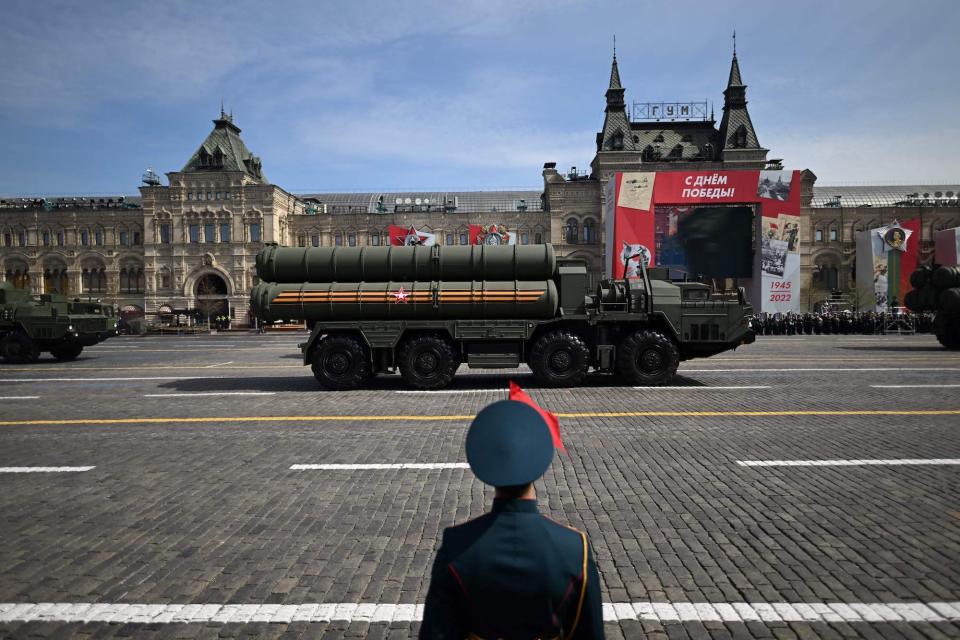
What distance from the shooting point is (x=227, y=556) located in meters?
4.80

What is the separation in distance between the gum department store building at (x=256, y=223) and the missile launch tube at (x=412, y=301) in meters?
51.7

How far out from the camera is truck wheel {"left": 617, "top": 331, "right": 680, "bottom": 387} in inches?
527

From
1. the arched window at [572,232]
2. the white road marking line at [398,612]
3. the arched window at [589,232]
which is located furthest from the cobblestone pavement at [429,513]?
the arched window at [572,232]

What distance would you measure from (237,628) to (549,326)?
10380 mm

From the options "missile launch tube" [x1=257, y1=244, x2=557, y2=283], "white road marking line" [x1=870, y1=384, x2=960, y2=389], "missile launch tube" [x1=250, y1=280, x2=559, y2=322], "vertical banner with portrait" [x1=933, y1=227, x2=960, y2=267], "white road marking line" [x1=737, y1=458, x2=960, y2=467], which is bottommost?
"white road marking line" [x1=870, y1=384, x2=960, y2=389]

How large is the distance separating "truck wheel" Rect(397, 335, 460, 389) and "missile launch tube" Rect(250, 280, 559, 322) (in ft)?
2.06

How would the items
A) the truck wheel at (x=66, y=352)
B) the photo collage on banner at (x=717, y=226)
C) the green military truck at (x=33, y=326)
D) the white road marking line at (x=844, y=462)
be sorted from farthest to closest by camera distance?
1. the photo collage on banner at (x=717, y=226)
2. the truck wheel at (x=66, y=352)
3. the green military truck at (x=33, y=326)
4. the white road marking line at (x=844, y=462)

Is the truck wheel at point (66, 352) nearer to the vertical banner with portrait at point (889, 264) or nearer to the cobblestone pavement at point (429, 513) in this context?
the cobblestone pavement at point (429, 513)

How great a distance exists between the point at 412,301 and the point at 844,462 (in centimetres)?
876

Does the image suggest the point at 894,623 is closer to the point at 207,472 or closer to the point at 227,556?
the point at 227,556

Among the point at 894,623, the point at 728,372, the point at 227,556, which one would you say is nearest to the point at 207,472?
the point at 227,556

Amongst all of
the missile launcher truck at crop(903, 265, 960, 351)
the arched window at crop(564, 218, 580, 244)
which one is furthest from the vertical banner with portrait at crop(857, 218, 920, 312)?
the missile launcher truck at crop(903, 265, 960, 351)

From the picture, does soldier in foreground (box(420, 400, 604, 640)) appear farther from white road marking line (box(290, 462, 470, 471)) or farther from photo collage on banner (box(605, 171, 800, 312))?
photo collage on banner (box(605, 171, 800, 312))

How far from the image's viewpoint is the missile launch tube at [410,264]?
13383mm
